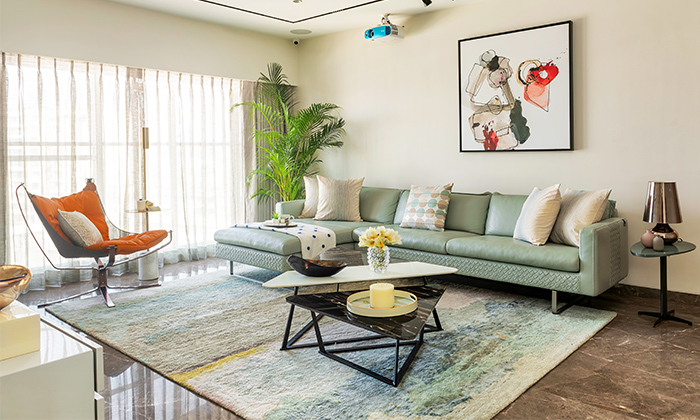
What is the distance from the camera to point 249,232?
15.8 feet

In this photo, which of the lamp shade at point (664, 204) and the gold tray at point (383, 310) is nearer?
the gold tray at point (383, 310)

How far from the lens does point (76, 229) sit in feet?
13.5

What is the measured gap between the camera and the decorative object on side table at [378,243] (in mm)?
3217

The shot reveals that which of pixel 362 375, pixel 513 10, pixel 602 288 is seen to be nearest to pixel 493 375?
pixel 362 375

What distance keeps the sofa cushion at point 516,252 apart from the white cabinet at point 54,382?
3.24 meters

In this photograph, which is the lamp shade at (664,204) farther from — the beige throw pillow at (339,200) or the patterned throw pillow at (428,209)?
the beige throw pillow at (339,200)

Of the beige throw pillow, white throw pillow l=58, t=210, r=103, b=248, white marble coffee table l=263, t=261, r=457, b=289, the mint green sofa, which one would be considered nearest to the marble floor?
the mint green sofa

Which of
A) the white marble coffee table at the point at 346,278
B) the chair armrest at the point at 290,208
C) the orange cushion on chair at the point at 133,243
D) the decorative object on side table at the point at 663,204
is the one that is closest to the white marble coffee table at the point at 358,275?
the white marble coffee table at the point at 346,278

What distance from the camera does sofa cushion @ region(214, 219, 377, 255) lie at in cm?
447

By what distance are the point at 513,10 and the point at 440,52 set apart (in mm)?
844

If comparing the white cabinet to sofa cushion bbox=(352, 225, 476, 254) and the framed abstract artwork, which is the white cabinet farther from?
the framed abstract artwork

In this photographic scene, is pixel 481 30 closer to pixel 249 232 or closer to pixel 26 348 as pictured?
pixel 249 232

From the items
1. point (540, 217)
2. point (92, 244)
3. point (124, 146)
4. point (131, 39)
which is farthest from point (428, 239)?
point (131, 39)

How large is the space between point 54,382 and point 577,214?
12.2 feet
